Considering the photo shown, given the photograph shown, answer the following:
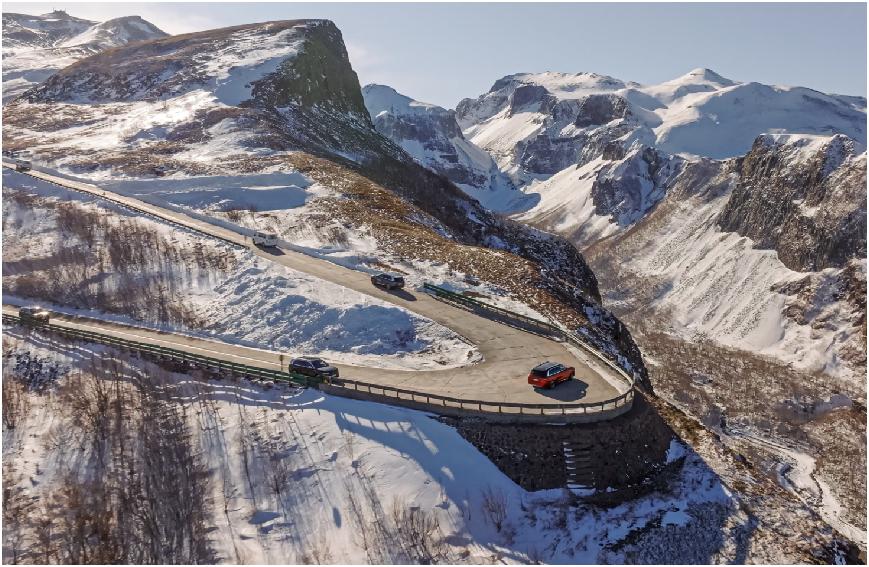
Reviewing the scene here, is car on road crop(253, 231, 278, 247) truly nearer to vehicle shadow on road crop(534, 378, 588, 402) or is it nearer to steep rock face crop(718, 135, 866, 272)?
vehicle shadow on road crop(534, 378, 588, 402)

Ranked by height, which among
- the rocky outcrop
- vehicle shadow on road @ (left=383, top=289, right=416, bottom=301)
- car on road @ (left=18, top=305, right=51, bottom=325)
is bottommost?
vehicle shadow on road @ (left=383, top=289, right=416, bottom=301)

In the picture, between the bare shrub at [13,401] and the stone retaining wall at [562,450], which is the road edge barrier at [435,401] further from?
the bare shrub at [13,401]

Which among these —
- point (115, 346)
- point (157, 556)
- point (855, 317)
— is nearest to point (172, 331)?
point (115, 346)

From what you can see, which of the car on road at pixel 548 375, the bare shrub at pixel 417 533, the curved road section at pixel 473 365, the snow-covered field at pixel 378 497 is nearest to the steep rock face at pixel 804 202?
the curved road section at pixel 473 365

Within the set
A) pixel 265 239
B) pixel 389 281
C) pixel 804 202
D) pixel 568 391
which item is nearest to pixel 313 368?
pixel 568 391

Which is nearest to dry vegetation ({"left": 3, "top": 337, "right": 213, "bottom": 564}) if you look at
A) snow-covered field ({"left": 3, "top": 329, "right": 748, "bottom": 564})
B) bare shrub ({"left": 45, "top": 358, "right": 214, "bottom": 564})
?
bare shrub ({"left": 45, "top": 358, "right": 214, "bottom": 564})

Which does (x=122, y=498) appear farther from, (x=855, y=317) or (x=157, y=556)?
(x=855, y=317)

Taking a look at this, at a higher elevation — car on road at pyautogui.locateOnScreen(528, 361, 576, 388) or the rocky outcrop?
the rocky outcrop
